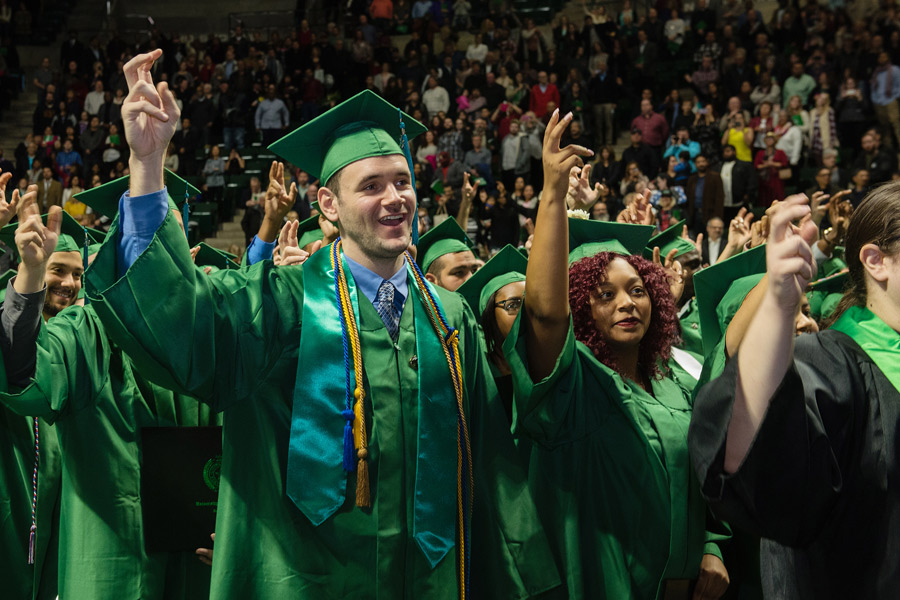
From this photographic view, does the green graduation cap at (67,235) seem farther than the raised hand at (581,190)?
Yes

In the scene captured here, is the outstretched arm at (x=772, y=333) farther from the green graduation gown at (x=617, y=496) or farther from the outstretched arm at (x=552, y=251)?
the green graduation gown at (x=617, y=496)

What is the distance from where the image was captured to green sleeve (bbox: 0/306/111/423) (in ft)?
10.5

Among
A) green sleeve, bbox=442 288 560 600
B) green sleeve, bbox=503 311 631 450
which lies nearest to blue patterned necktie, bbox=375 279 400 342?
green sleeve, bbox=442 288 560 600

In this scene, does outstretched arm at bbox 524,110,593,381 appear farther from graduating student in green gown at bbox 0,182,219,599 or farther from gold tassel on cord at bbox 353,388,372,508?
graduating student in green gown at bbox 0,182,219,599

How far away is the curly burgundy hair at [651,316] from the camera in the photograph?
340 cm

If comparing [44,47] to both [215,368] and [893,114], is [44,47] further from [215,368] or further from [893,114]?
[215,368]

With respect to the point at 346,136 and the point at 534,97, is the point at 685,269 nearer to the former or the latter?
the point at 346,136

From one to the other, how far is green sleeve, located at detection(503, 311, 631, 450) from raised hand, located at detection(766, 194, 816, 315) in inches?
39.6

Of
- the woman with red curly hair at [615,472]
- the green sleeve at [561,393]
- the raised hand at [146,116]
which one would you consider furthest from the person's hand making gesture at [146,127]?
the woman with red curly hair at [615,472]

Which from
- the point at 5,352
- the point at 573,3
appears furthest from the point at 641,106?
the point at 5,352

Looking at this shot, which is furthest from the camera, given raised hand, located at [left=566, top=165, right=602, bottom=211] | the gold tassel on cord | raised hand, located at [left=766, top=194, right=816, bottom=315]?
raised hand, located at [left=566, top=165, right=602, bottom=211]

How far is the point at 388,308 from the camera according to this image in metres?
2.74

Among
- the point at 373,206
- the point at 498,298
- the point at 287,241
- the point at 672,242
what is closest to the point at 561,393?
the point at 373,206

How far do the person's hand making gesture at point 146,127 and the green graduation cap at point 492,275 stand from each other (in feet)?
5.99
